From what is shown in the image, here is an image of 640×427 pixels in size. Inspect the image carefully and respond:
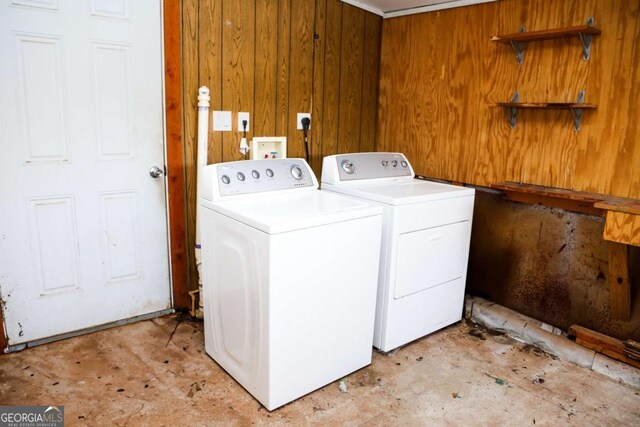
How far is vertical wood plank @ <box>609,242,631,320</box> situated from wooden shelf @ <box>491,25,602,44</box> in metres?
1.11

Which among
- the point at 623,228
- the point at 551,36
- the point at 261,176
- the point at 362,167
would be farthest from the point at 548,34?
the point at 261,176

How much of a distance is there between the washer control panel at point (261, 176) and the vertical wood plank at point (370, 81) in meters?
1.18

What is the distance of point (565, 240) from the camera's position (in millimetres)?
2635

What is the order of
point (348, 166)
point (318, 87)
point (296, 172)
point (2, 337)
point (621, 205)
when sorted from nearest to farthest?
point (621, 205)
point (2, 337)
point (296, 172)
point (348, 166)
point (318, 87)

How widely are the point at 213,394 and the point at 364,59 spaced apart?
8.39ft

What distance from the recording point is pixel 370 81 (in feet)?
11.6

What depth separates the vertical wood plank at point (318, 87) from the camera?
3.09 meters

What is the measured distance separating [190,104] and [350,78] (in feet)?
4.27

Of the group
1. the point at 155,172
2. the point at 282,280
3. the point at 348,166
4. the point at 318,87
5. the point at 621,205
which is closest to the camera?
the point at 282,280

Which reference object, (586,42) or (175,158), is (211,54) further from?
(586,42)

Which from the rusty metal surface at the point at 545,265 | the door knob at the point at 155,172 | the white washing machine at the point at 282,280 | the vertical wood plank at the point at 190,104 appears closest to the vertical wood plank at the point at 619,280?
the rusty metal surface at the point at 545,265

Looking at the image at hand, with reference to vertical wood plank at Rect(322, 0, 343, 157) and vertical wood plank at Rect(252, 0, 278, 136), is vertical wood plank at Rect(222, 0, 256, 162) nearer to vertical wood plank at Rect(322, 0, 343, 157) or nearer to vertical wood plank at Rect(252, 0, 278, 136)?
vertical wood plank at Rect(252, 0, 278, 136)

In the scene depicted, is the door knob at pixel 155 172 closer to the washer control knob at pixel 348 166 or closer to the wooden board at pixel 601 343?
the washer control knob at pixel 348 166

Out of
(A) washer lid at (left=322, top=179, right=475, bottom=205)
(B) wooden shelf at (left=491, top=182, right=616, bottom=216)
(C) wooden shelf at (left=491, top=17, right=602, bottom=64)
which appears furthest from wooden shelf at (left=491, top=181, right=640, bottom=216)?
(C) wooden shelf at (left=491, top=17, right=602, bottom=64)
